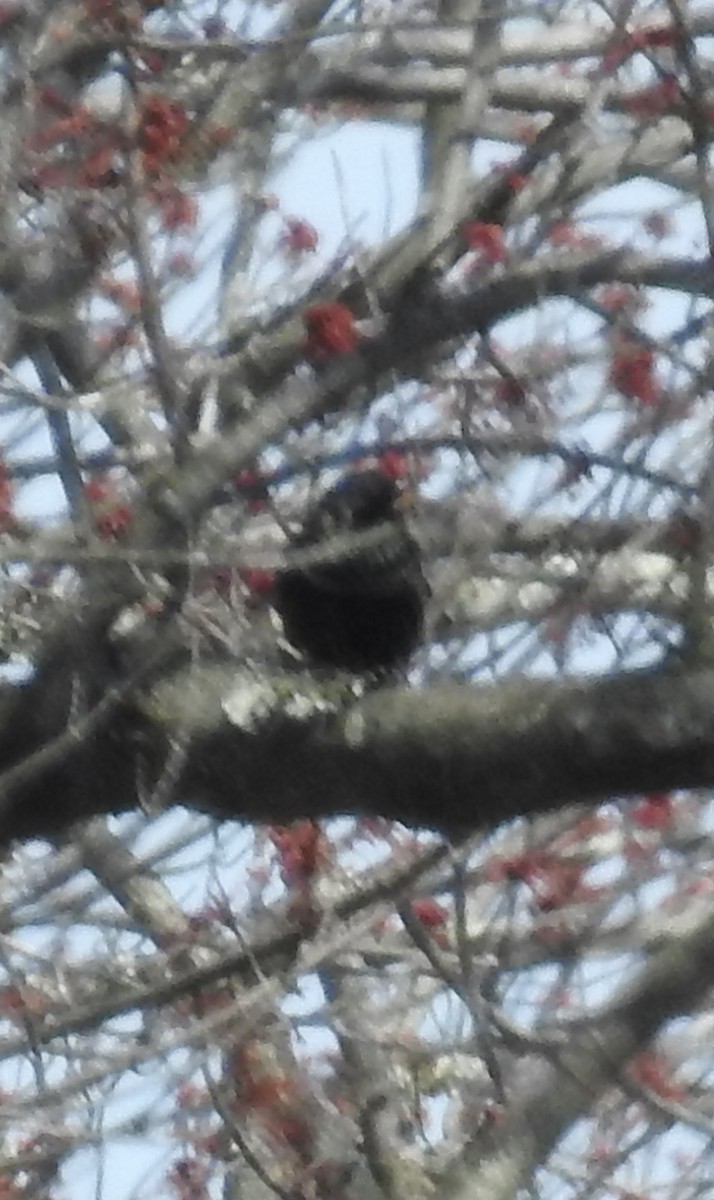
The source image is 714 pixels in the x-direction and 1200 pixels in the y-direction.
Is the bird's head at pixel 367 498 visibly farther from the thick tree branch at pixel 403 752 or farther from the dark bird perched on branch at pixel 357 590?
the thick tree branch at pixel 403 752

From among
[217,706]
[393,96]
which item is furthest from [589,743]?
[393,96]

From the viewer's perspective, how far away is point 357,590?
10.3ft

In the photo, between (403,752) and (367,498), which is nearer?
(403,752)

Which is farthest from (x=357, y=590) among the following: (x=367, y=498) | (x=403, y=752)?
(x=403, y=752)

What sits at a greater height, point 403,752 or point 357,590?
point 357,590

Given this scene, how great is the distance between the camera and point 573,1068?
342cm

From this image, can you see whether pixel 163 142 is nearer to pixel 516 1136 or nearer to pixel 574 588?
pixel 574 588

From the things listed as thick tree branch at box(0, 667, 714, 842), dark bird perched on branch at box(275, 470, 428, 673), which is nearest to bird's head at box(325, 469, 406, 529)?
dark bird perched on branch at box(275, 470, 428, 673)

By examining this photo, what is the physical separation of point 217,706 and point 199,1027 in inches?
33.2

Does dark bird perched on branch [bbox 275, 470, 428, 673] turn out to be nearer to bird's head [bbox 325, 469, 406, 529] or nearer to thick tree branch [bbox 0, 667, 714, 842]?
bird's head [bbox 325, 469, 406, 529]

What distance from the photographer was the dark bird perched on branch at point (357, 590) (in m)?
2.99

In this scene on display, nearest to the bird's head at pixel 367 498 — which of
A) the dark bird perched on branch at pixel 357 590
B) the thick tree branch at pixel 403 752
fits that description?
the dark bird perched on branch at pixel 357 590

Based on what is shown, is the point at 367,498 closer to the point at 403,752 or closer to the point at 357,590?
the point at 357,590

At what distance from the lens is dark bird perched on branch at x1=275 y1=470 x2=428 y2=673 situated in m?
2.99
